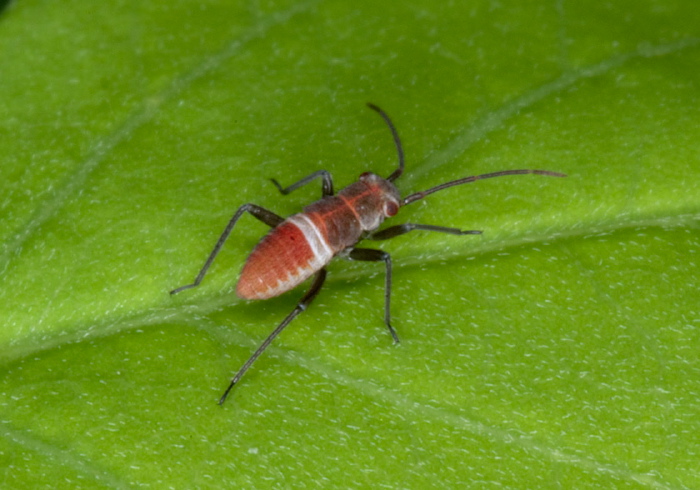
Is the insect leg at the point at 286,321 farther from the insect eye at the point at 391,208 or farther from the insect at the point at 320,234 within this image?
the insect eye at the point at 391,208

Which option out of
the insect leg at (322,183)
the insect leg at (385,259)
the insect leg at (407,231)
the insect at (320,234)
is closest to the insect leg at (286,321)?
the insect at (320,234)

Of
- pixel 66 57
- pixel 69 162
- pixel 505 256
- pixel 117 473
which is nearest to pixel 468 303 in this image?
pixel 505 256

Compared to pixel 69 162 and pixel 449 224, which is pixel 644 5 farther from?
pixel 69 162

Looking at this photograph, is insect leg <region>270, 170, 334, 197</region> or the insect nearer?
the insect

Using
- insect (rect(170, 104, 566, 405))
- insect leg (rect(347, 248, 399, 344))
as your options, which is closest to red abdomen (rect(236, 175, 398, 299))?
insect (rect(170, 104, 566, 405))

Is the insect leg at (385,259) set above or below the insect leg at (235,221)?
below

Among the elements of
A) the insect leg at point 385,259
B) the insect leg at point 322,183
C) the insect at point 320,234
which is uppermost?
the insect leg at point 322,183

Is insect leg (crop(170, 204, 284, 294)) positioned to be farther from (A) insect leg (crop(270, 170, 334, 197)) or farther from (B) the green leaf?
(A) insect leg (crop(270, 170, 334, 197))

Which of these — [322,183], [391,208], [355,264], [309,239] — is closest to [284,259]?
[309,239]
